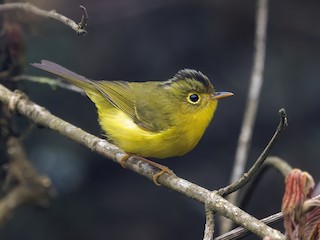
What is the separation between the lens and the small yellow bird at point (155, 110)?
3605 millimetres

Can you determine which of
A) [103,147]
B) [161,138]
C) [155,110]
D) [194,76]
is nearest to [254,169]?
[103,147]

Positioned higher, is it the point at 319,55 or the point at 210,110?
the point at 319,55

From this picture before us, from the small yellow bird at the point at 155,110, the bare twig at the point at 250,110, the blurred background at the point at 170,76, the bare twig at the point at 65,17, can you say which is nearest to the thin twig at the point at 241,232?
the bare twig at the point at 65,17

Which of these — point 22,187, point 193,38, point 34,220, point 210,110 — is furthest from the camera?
point 193,38

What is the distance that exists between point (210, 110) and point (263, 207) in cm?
193

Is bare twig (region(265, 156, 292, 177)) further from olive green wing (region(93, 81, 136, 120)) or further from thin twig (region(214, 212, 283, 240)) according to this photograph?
thin twig (region(214, 212, 283, 240))

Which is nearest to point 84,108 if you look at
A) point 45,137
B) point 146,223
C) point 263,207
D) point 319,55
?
point 45,137

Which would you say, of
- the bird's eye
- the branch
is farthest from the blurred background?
the branch

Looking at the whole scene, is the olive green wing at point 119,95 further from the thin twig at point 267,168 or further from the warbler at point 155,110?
the thin twig at point 267,168

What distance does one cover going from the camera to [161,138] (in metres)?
3.61

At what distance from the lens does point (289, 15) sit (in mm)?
5609

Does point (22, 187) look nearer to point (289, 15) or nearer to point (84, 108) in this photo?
point (84, 108)

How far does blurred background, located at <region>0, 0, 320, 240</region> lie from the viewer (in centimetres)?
532

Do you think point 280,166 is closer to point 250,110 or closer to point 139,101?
point 250,110
